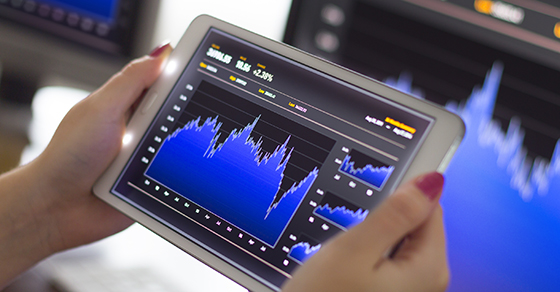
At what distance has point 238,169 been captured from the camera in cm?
48

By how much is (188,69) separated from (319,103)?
0.60ft

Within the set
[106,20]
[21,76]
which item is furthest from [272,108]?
[21,76]

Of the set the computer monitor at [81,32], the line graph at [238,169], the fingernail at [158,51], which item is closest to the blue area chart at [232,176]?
the line graph at [238,169]

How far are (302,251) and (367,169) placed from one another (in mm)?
111

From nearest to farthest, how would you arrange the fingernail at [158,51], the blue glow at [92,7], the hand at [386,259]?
the hand at [386,259] < the fingernail at [158,51] < the blue glow at [92,7]

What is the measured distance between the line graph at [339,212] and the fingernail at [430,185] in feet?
0.26

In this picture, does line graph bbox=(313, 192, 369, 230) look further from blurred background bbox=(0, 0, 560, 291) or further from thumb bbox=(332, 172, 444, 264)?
blurred background bbox=(0, 0, 560, 291)

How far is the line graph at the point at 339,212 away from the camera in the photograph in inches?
17.0

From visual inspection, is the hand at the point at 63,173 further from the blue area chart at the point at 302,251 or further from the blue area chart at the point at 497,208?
the blue area chart at the point at 497,208

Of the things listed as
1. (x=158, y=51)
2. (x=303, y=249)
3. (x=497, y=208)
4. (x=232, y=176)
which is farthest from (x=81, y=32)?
(x=497, y=208)

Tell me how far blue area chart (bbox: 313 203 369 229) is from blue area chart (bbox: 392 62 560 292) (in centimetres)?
21

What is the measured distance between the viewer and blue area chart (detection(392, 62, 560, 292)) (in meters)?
0.52

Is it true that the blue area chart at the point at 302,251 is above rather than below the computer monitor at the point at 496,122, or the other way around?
below

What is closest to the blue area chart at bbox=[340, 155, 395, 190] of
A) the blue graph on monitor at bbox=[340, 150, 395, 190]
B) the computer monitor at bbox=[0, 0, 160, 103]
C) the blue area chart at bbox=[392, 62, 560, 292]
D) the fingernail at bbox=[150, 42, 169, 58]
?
the blue graph on monitor at bbox=[340, 150, 395, 190]
